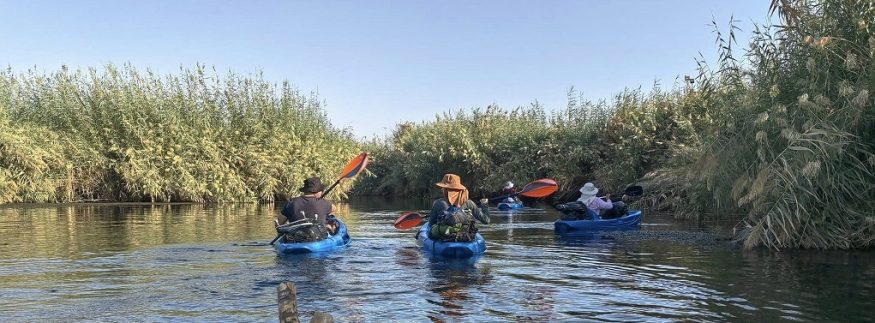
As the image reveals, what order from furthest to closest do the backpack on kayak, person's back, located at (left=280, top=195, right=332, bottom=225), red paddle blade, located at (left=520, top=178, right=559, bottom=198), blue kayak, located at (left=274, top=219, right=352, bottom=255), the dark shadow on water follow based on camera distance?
red paddle blade, located at (left=520, top=178, right=559, bottom=198) < person's back, located at (left=280, top=195, right=332, bottom=225) < blue kayak, located at (left=274, top=219, right=352, bottom=255) < the backpack on kayak < the dark shadow on water

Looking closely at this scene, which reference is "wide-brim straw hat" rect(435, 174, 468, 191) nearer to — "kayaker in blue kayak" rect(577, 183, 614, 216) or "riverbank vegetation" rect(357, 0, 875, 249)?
"riverbank vegetation" rect(357, 0, 875, 249)

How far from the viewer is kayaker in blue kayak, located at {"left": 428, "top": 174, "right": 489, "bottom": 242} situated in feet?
39.0

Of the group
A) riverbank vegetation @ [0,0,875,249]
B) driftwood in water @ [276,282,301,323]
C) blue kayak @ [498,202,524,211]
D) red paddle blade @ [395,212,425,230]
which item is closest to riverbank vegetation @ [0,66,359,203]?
riverbank vegetation @ [0,0,875,249]

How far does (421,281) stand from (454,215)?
215 cm

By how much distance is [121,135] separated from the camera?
28.4 meters

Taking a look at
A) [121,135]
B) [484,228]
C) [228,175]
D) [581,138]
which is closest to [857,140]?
[484,228]

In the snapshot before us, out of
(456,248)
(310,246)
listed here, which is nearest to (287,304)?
(456,248)

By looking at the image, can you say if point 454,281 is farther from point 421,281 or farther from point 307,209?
point 307,209

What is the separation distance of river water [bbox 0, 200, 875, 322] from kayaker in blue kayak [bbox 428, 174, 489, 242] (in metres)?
0.49

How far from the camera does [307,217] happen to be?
1271cm

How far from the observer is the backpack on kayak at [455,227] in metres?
11.9

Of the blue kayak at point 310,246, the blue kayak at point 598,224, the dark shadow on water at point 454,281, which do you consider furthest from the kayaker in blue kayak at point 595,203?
the blue kayak at point 310,246

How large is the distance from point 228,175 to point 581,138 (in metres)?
15.1

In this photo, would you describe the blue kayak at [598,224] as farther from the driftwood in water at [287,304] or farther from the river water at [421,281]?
the driftwood in water at [287,304]
